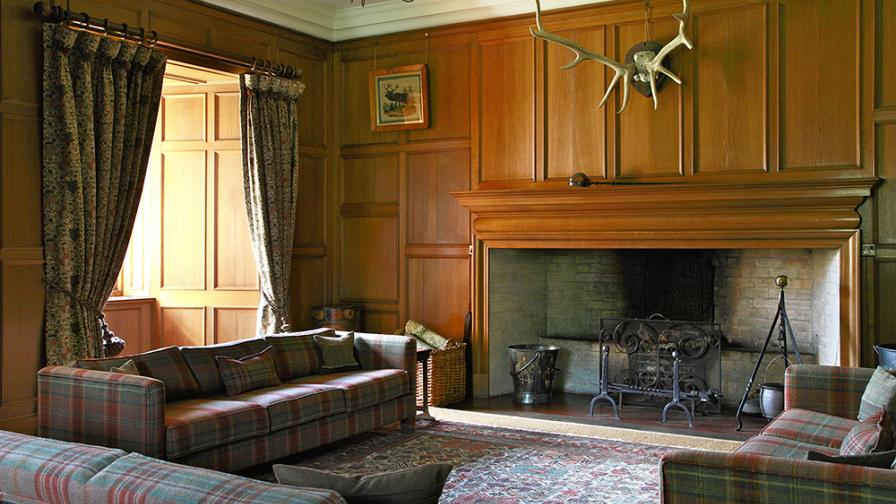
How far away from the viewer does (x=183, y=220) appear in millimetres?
7391

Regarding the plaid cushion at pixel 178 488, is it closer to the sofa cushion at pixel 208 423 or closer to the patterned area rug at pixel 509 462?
the sofa cushion at pixel 208 423

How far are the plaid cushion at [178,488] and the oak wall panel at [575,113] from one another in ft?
15.9

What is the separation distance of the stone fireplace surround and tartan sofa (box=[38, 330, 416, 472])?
4.60 ft

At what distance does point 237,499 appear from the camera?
1.90 m

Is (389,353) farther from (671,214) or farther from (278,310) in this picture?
(671,214)

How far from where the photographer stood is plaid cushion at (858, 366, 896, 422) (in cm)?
380

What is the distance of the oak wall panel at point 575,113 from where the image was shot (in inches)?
255

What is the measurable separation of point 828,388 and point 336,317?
418cm

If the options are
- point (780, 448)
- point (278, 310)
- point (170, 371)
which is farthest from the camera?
point (278, 310)

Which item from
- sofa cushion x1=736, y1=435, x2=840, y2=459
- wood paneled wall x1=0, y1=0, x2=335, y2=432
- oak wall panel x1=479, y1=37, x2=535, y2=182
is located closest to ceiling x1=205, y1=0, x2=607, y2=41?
oak wall panel x1=479, y1=37, x2=535, y2=182

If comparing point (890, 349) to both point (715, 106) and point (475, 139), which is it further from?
point (475, 139)

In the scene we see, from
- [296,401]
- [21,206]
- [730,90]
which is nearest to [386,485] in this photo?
[296,401]

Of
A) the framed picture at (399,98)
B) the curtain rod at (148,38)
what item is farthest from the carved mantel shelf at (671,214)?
the curtain rod at (148,38)

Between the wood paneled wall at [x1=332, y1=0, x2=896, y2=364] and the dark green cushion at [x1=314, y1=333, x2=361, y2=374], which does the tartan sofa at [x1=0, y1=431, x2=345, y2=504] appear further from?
the wood paneled wall at [x1=332, y1=0, x2=896, y2=364]
